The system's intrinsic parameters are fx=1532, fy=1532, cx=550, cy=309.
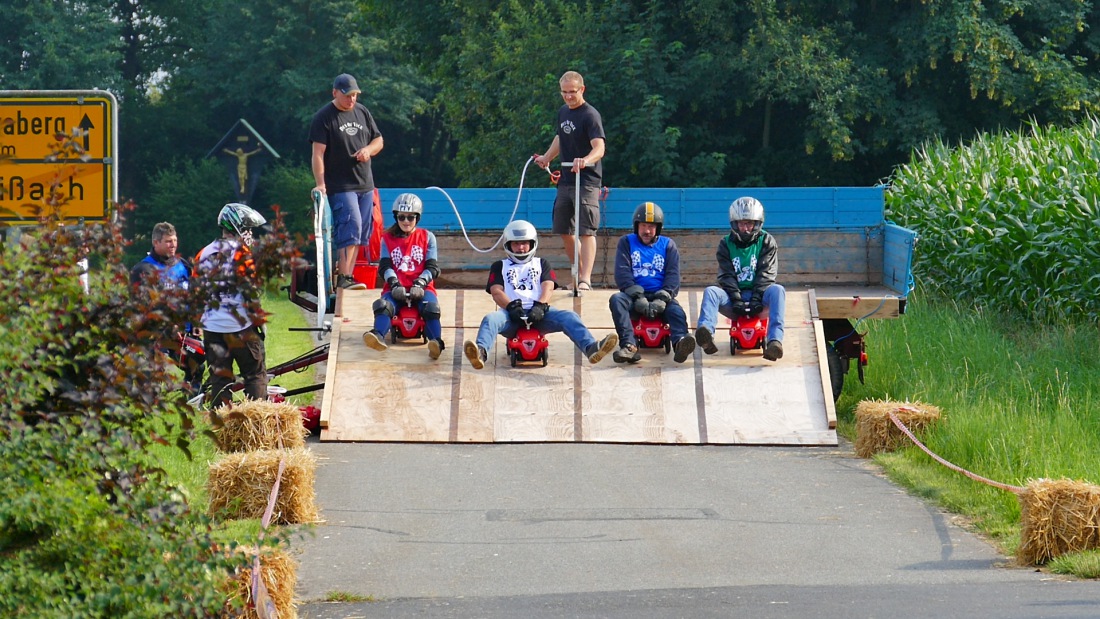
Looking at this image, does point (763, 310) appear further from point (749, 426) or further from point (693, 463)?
point (693, 463)

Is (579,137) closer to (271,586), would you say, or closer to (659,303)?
(659,303)

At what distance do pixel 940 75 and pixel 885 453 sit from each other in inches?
827

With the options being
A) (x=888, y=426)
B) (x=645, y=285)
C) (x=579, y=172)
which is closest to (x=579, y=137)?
(x=579, y=172)

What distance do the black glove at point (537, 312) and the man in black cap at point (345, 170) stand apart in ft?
7.04

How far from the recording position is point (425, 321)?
1330 centimetres

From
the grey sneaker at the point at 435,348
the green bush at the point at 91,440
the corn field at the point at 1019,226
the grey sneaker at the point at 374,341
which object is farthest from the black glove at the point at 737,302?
the green bush at the point at 91,440

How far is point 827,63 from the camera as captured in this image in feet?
97.8

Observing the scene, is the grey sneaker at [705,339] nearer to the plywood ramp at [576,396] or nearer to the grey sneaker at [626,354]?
the plywood ramp at [576,396]

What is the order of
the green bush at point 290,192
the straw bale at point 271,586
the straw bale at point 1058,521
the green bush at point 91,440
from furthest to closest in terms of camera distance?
the green bush at point 290,192
the straw bale at point 1058,521
the straw bale at point 271,586
the green bush at point 91,440

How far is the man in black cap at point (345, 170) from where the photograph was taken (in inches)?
569

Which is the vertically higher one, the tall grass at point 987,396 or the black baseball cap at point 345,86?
the black baseball cap at point 345,86

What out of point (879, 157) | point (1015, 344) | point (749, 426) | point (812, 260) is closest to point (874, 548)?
point (749, 426)

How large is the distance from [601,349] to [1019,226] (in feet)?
24.9

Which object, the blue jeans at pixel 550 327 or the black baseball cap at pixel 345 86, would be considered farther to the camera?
the black baseball cap at pixel 345 86
